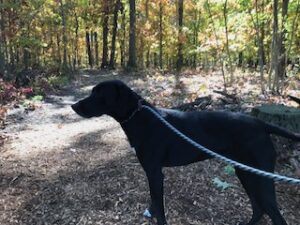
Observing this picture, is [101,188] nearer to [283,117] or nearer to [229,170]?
[229,170]

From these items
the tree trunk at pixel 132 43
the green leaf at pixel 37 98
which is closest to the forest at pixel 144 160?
the green leaf at pixel 37 98

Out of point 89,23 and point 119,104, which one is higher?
point 89,23

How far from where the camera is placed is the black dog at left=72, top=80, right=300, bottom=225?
135 inches

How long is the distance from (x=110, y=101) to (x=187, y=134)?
788 millimetres

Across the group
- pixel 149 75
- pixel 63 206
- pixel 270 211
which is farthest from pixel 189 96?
pixel 149 75

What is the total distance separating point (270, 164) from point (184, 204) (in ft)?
4.59

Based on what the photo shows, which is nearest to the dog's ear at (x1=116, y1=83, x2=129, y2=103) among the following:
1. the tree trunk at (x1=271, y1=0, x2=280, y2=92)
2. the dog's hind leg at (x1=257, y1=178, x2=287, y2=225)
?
the dog's hind leg at (x1=257, y1=178, x2=287, y2=225)

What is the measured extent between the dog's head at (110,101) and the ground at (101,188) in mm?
1376

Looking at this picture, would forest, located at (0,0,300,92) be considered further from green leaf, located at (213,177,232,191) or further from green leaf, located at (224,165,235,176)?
green leaf, located at (213,177,232,191)

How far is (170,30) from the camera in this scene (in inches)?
902

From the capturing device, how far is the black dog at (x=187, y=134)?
11.3ft

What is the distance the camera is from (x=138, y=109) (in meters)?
3.55

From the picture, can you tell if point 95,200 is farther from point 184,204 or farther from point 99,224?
point 184,204

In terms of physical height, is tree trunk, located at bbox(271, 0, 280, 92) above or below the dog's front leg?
above
